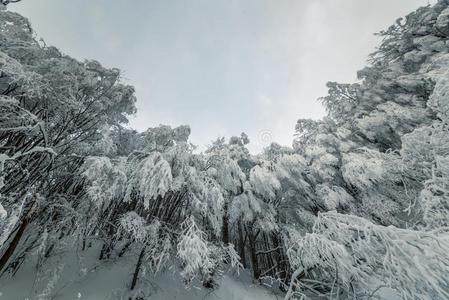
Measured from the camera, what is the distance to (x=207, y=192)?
686 centimetres

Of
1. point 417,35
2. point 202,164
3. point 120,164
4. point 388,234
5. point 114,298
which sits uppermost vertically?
point 417,35

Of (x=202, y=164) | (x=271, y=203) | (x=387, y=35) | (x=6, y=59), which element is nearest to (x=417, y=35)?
(x=387, y=35)

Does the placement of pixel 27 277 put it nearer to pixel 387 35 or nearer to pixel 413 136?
pixel 413 136

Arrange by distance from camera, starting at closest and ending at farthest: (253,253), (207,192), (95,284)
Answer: (95,284)
(207,192)
(253,253)

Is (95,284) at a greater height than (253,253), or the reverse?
(253,253)

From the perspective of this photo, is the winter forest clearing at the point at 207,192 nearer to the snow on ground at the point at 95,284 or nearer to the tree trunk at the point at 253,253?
the snow on ground at the point at 95,284

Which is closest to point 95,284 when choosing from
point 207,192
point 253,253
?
point 207,192

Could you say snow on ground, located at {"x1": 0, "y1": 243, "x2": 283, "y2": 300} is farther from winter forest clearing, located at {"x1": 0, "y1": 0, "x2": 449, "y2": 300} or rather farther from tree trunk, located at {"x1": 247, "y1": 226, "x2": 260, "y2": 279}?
tree trunk, located at {"x1": 247, "y1": 226, "x2": 260, "y2": 279}

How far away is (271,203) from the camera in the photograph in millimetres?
10430

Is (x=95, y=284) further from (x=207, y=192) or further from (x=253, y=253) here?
(x=253, y=253)

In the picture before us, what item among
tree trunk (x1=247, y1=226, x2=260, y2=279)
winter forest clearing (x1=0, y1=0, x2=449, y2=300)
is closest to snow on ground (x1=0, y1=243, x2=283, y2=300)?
winter forest clearing (x1=0, y1=0, x2=449, y2=300)

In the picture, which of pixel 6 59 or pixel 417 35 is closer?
pixel 6 59

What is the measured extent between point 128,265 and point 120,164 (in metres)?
3.81

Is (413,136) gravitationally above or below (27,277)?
above
